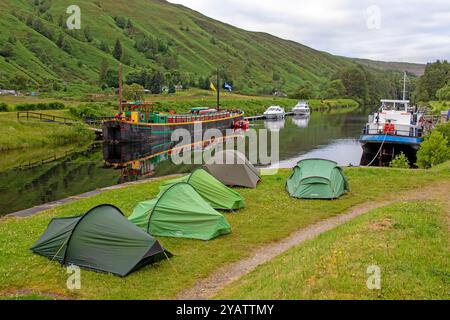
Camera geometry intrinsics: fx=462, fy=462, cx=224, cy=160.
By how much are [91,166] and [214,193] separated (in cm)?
2159

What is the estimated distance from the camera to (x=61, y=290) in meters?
9.85

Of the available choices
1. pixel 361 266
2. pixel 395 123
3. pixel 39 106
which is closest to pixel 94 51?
pixel 39 106

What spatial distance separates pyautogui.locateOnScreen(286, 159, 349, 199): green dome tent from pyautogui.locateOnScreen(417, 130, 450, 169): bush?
11.9 m

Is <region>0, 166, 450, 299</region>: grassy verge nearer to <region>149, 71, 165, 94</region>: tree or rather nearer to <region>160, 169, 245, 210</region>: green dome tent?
<region>160, 169, 245, 210</region>: green dome tent

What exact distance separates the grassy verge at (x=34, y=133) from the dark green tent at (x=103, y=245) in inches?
1285

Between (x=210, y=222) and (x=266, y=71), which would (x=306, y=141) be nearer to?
(x=210, y=222)

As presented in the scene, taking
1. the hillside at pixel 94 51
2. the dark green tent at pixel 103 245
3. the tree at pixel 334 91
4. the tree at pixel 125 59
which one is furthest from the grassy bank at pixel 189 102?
the dark green tent at pixel 103 245

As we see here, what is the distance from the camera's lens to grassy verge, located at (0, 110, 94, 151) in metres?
42.4

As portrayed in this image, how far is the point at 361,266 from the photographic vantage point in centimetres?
933

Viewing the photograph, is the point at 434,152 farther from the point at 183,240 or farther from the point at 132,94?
the point at 132,94

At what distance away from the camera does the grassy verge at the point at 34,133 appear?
42.4 metres

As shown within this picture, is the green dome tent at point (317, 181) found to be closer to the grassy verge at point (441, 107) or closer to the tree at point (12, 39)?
the grassy verge at point (441, 107)

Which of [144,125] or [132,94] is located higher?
[132,94]
